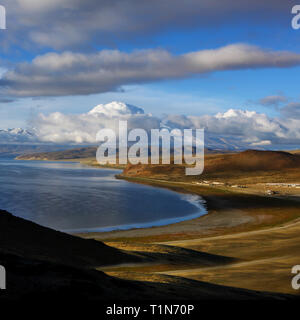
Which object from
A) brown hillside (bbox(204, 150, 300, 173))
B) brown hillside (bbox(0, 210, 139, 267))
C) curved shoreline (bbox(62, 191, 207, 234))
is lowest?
curved shoreline (bbox(62, 191, 207, 234))

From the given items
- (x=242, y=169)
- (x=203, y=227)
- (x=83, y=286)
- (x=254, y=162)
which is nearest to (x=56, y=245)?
(x=83, y=286)

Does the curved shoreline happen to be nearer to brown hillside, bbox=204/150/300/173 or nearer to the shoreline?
the shoreline

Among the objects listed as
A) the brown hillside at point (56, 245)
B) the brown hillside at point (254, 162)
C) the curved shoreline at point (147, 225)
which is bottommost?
the curved shoreline at point (147, 225)

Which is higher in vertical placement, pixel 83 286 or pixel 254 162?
pixel 254 162

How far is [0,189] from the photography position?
99.2 meters

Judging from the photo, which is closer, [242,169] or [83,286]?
[83,286]

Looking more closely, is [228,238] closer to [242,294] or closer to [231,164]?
[242,294]

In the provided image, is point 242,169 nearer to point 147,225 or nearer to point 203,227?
point 203,227

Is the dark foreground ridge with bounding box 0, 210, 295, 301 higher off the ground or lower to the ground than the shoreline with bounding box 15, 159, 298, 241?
higher

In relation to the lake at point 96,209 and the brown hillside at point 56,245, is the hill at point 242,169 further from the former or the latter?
the brown hillside at point 56,245

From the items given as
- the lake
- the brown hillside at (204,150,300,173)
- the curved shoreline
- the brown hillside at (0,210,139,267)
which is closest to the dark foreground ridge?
the brown hillside at (0,210,139,267)

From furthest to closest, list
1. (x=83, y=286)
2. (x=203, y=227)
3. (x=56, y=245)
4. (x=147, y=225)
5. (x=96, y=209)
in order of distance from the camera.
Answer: (x=96, y=209) → (x=147, y=225) → (x=203, y=227) → (x=56, y=245) → (x=83, y=286)

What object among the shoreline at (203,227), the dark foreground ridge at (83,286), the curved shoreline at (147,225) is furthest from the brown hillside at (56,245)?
the curved shoreline at (147,225)

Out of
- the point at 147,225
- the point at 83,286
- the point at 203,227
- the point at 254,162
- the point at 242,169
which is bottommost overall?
the point at 147,225
